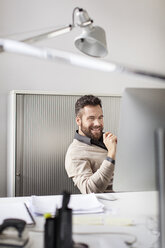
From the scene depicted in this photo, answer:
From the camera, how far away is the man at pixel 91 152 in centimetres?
237

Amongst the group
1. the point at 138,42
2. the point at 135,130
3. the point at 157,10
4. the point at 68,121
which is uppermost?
the point at 157,10

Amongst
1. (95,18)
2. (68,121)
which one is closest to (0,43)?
(68,121)

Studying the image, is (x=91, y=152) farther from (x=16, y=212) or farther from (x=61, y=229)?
(x=61, y=229)

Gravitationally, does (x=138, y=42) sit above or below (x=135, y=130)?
above

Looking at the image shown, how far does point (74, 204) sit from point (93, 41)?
90 centimetres

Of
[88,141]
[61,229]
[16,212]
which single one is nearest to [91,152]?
[88,141]

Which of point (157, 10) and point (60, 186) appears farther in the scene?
point (157, 10)

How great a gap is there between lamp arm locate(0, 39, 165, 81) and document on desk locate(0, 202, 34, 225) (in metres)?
0.76

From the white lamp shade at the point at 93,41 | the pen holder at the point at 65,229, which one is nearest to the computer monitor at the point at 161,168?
the pen holder at the point at 65,229

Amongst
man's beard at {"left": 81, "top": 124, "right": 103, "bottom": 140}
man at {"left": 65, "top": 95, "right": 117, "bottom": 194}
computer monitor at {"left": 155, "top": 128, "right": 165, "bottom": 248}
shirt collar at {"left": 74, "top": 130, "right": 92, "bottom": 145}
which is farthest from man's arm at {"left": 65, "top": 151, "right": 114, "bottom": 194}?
computer monitor at {"left": 155, "top": 128, "right": 165, "bottom": 248}

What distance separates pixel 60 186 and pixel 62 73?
1.23 m

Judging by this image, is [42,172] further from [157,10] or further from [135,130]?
[157,10]

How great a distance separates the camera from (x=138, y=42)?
3.74 m

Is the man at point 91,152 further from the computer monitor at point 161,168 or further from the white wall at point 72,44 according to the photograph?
the computer monitor at point 161,168
